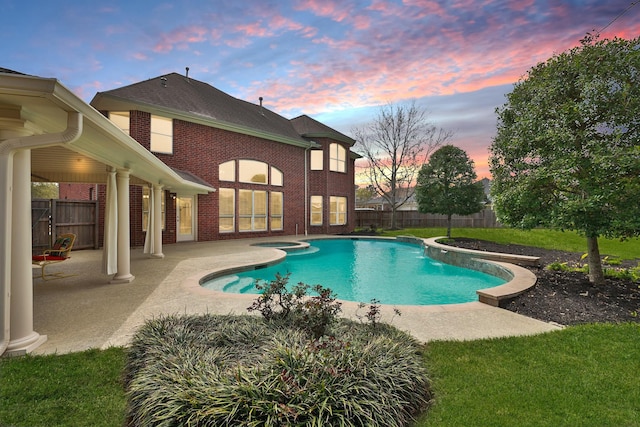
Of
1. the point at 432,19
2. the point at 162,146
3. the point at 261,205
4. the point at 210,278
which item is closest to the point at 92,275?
the point at 210,278

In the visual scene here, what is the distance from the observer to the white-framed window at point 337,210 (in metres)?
20.0

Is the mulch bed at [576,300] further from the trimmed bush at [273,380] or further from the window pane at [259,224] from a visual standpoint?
the window pane at [259,224]

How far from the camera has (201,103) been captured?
49.3 feet

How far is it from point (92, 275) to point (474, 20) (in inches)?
452

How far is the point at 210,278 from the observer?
7336 mm

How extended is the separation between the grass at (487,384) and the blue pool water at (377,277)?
10.0ft

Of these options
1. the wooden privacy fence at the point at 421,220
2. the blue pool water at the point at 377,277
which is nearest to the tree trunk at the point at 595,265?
the blue pool water at the point at 377,277

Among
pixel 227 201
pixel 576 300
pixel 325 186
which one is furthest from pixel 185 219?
pixel 576 300

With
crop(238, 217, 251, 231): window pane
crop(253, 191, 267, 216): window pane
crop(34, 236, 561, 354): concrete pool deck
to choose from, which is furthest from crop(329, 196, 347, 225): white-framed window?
crop(34, 236, 561, 354): concrete pool deck

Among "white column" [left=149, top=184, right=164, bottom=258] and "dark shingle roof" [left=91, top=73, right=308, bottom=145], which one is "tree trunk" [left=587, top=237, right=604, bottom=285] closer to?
"white column" [left=149, top=184, right=164, bottom=258]

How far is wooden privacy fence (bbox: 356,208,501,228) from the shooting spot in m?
23.4

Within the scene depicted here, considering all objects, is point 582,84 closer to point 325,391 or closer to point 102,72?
point 325,391

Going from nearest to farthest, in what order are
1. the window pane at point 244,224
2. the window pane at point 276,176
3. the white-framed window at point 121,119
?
the white-framed window at point 121,119
the window pane at point 244,224
the window pane at point 276,176

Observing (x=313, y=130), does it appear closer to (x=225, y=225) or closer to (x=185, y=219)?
(x=225, y=225)
